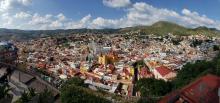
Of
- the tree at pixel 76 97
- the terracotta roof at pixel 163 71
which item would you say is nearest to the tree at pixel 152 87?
the tree at pixel 76 97

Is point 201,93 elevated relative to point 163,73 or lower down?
elevated

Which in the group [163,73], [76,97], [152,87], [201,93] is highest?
[201,93]

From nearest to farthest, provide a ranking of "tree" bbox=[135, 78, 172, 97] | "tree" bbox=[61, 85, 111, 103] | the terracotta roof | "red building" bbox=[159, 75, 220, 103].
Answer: "red building" bbox=[159, 75, 220, 103] < "tree" bbox=[61, 85, 111, 103] < "tree" bbox=[135, 78, 172, 97] < the terracotta roof

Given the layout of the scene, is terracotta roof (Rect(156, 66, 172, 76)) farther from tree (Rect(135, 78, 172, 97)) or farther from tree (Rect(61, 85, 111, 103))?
tree (Rect(61, 85, 111, 103))

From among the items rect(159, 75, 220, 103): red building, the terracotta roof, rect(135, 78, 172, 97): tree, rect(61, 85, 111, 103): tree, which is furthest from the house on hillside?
rect(159, 75, 220, 103): red building

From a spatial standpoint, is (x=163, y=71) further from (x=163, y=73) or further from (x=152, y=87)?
(x=152, y=87)

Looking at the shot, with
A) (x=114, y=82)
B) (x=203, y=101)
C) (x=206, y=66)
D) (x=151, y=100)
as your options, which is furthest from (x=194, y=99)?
(x=114, y=82)

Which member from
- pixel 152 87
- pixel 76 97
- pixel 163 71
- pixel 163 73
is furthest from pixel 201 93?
pixel 163 71

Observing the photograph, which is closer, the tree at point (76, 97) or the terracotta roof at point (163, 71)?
the tree at point (76, 97)

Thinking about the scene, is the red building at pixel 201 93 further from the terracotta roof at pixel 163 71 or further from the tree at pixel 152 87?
the terracotta roof at pixel 163 71
